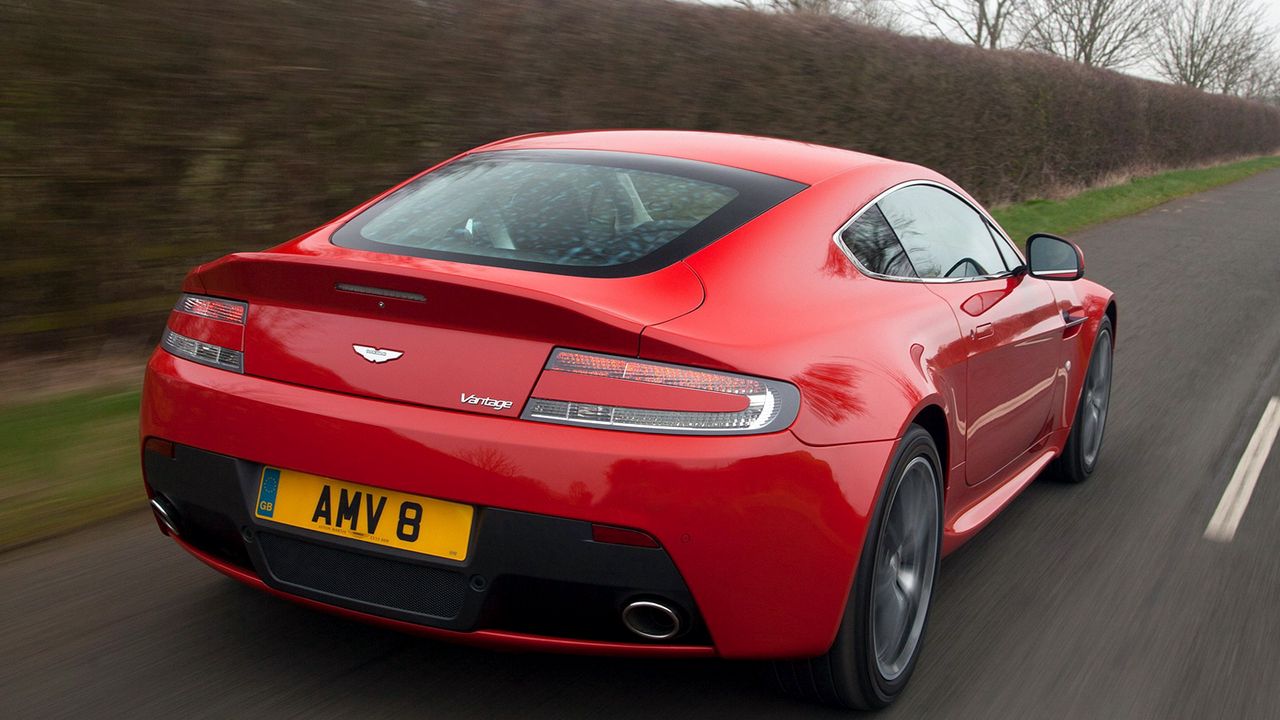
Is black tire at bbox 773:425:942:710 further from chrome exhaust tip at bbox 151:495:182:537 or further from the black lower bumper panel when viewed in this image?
chrome exhaust tip at bbox 151:495:182:537

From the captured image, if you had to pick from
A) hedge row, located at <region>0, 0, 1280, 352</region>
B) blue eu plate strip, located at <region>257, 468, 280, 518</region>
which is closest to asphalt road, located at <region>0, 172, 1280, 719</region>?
blue eu plate strip, located at <region>257, 468, 280, 518</region>

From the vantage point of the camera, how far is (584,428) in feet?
8.36

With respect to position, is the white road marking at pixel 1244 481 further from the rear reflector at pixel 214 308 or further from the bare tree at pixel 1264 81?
the bare tree at pixel 1264 81

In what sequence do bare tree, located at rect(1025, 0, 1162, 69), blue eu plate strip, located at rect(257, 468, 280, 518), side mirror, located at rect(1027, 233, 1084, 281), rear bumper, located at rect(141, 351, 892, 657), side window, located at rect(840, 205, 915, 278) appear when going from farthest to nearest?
bare tree, located at rect(1025, 0, 1162, 69) → side mirror, located at rect(1027, 233, 1084, 281) → side window, located at rect(840, 205, 915, 278) → blue eu plate strip, located at rect(257, 468, 280, 518) → rear bumper, located at rect(141, 351, 892, 657)

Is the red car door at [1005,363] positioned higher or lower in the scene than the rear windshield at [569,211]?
lower

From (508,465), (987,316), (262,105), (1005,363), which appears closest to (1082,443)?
(1005,363)

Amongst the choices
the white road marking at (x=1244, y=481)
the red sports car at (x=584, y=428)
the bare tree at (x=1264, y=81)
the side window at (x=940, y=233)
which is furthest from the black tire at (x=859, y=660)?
the bare tree at (x=1264, y=81)

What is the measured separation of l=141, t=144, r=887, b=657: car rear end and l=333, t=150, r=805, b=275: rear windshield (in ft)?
0.33

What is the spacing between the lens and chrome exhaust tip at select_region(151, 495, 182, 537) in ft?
9.93

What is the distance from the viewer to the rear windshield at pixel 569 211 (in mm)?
3047

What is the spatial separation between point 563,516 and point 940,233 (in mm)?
2026

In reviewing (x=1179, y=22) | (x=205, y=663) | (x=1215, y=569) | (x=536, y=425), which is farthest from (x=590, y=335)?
(x=1179, y=22)

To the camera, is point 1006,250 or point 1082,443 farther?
point 1082,443

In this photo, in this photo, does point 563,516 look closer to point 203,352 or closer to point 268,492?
point 268,492
